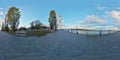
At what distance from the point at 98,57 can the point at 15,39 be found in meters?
4.37

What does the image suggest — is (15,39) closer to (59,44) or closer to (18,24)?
(18,24)

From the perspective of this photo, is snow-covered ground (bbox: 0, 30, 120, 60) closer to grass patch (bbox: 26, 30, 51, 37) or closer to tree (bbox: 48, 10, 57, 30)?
grass patch (bbox: 26, 30, 51, 37)

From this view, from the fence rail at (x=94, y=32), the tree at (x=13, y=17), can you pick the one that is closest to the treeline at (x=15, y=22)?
the tree at (x=13, y=17)

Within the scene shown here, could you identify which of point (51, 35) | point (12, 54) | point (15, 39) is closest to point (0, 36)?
point (15, 39)

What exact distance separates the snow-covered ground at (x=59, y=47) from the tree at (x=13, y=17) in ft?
1.99

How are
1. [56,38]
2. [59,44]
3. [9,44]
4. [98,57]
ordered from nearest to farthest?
[98,57]
[9,44]
[59,44]
[56,38]

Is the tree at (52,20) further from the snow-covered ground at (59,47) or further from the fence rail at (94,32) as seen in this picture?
the fence rail at (94,32)

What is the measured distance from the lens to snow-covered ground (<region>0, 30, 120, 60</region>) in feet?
45.2

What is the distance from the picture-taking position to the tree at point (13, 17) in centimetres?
1580

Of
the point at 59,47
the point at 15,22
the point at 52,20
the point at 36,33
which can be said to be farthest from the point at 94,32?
the point at 15,22

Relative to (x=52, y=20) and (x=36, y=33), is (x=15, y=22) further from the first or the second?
(x=52, y=20)

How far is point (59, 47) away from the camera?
1534 cm

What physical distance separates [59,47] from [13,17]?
2.99 metres

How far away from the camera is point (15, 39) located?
49.9ft
